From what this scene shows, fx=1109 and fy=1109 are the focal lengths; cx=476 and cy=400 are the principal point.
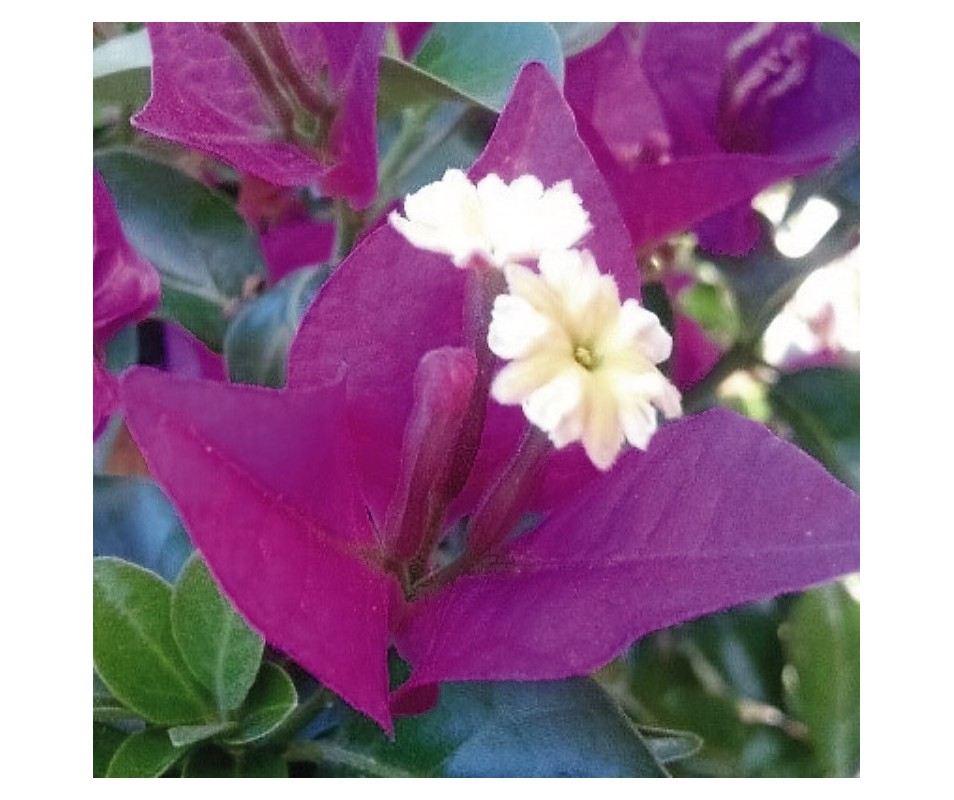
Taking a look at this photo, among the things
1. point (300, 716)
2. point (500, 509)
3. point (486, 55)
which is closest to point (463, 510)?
point (500, 509)

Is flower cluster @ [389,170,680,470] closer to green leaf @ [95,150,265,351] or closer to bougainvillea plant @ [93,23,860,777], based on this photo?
bougainvillea plant @ [93,23,860,777]

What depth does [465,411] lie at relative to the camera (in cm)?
44

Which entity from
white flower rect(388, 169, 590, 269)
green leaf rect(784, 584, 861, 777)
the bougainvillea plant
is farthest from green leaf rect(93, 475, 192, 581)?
green leaf rect(784, 584, 861, 777)

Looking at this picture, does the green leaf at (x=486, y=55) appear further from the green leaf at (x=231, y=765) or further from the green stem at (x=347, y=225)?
the green leaf at (x=231, y=765)

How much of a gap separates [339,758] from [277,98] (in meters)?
0.32

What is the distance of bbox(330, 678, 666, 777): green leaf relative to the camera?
48 centimetres

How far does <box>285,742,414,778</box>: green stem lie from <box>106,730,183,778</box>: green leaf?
0.06m

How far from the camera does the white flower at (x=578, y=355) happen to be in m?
0.42

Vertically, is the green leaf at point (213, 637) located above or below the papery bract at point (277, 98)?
below

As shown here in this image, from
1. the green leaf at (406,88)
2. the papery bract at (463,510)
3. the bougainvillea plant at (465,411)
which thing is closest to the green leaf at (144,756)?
the bougainvillea plant at (465,411)

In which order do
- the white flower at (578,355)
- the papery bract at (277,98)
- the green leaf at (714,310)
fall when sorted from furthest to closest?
the green leaf at (714,310), the papery bract at (277,98), the white flower at (578,355)
